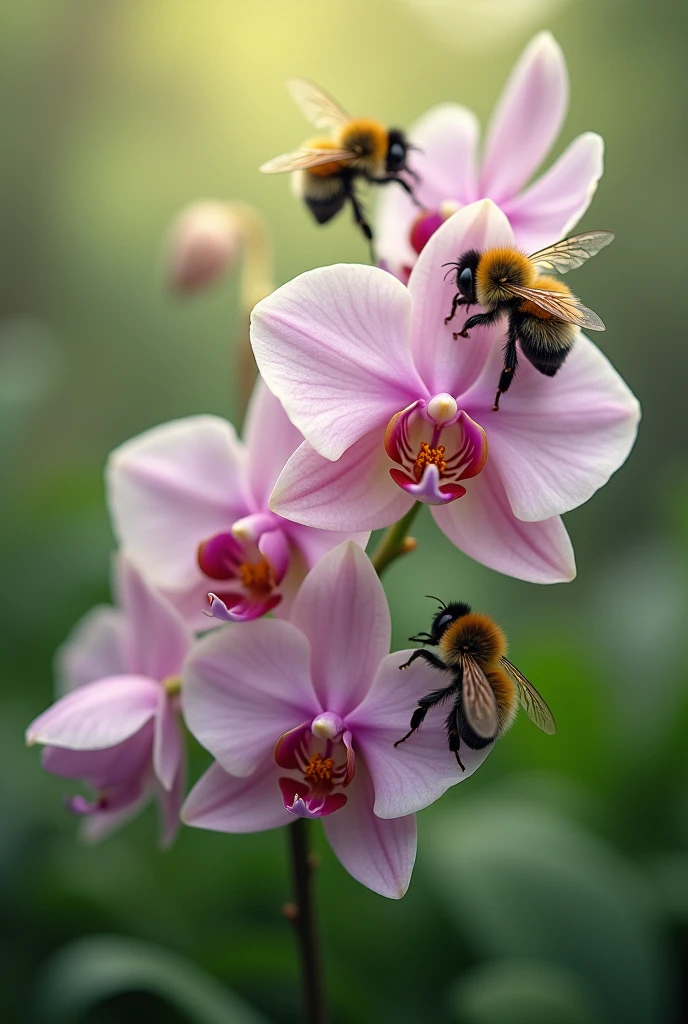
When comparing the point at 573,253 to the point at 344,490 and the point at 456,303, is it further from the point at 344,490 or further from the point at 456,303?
the point at 344,490

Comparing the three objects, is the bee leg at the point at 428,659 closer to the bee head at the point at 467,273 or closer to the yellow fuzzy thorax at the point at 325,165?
the bee head at the point at 467,273

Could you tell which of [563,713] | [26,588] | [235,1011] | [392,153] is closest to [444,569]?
[563,713]

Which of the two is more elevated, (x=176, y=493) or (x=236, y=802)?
(x=176, y=493)

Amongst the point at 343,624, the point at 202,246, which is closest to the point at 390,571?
the point at 202,246

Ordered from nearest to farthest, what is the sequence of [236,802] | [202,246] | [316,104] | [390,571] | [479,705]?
[479,705]
[236,802]
[316,104]
[202,246]
[390,571]

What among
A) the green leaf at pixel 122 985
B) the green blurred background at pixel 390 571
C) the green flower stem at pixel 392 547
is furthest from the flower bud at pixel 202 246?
the green leaf at pixel 122 985

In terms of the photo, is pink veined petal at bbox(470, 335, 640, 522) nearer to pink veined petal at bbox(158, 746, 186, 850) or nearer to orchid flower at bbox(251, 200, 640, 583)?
orchid flower at bbox(251, 200, 640, 583)
